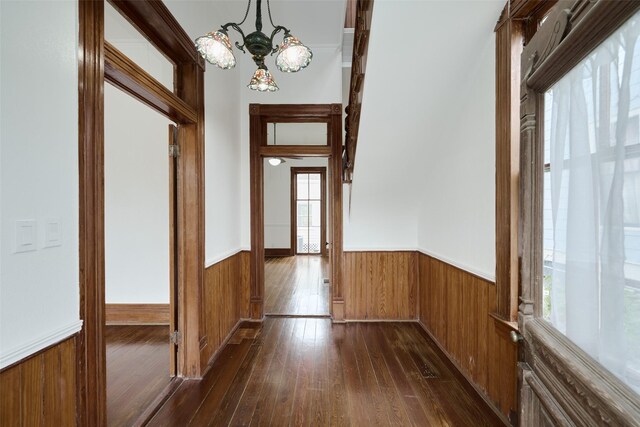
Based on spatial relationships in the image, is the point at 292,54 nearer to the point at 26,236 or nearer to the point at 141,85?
the point at 141,85

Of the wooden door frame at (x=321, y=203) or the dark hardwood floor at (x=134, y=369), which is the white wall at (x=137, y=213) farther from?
the wooden door frame at (x=321, y=203)

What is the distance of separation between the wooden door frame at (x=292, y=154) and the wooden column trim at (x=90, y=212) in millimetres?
2100

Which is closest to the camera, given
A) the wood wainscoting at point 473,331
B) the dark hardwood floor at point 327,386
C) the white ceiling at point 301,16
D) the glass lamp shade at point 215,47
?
the glass lamp shade at point 215,47

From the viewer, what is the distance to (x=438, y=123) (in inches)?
95.1

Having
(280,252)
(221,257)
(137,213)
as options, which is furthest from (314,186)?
(221,257)

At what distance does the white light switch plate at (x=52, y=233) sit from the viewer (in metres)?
1.07

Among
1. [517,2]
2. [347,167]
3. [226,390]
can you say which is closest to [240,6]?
[347,167]

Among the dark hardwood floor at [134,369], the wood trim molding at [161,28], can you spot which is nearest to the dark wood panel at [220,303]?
the dark hardwood floor at [134,369]

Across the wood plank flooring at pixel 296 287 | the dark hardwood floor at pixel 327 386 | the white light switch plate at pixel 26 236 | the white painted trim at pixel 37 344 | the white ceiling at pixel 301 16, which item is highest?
the white ceiling at pixel 301 16

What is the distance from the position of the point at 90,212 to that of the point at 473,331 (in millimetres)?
2475

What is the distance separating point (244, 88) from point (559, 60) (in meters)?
3.20

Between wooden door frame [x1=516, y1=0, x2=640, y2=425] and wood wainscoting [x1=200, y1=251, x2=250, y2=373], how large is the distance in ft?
7.14

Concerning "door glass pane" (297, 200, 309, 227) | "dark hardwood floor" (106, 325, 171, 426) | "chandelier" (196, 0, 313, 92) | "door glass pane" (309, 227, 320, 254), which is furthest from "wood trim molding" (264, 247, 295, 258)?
"chandelier" (196, 0, 313, 92)

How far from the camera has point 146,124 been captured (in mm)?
3381
